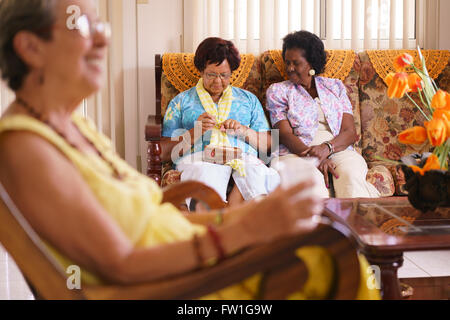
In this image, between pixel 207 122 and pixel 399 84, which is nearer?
pixel 399 84

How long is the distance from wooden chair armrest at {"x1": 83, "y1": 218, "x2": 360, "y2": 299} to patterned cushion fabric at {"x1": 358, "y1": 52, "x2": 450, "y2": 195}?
A: 2.43 meters

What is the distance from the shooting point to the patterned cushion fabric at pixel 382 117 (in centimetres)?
321

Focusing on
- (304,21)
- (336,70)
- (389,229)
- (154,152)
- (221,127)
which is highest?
(304,21)

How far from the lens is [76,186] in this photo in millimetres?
690

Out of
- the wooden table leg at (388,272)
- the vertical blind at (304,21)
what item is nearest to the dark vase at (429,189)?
the wooden table leg at (388,272)

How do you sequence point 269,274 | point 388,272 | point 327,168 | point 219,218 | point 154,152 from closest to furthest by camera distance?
point 269,274 → point 219,218 → point 388,272 → point 154,152 → point 327,168

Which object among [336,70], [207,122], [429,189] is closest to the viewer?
[429,189]

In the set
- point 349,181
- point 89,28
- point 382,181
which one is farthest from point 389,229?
point 382,181

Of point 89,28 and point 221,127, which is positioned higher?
point 89,28

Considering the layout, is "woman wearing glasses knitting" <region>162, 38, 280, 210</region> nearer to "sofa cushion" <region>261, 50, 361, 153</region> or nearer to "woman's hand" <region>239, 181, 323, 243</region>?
"sofa cushion" <region>261, 50, 361, 153</region>

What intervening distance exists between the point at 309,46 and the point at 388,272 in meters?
2.04

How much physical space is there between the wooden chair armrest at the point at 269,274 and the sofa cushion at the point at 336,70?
7.84ft

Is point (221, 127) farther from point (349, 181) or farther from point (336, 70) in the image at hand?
point (336, 70)
